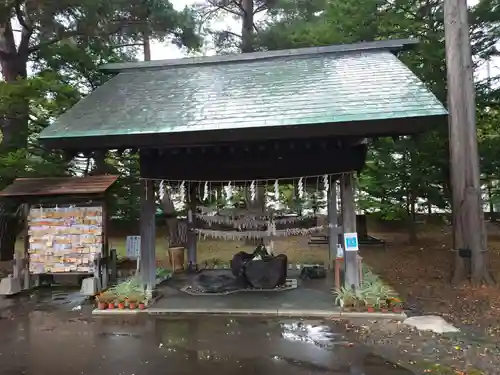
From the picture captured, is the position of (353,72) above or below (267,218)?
above

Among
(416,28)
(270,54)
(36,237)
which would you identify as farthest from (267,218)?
(416,28)

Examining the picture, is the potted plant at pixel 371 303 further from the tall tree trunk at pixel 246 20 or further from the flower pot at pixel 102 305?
the tall tree trunk at pixel 246 20

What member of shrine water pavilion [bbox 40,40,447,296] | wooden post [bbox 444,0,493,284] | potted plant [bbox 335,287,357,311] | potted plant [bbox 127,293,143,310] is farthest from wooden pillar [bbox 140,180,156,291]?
wooden post [bbox 444,0,493,284]

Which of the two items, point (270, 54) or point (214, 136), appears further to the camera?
point (270, 54)

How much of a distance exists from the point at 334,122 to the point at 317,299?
3.45 metres

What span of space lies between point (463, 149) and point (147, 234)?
23.0 ft

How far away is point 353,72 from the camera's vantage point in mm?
8242

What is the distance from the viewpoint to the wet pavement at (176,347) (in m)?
4.75

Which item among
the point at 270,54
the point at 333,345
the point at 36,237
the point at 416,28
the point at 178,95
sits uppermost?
the point at 416,28

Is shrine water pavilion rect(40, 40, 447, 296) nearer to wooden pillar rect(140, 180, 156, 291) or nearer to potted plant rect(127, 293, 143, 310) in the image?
wooden pillar rect(140, 180, 156, 291)

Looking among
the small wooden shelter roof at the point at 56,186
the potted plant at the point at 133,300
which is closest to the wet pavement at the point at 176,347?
the potted plant at the point at 133,300

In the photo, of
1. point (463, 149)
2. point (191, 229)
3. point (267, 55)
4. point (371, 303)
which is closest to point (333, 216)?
point (371, 303)

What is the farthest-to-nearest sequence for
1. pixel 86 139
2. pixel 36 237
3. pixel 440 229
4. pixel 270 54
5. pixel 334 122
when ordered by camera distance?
pixel 440 229 < pixel 270 54 < pixel 36 237 < pixel 86 139 < pixel 334 122

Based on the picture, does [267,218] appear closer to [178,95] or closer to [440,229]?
[178,95]
